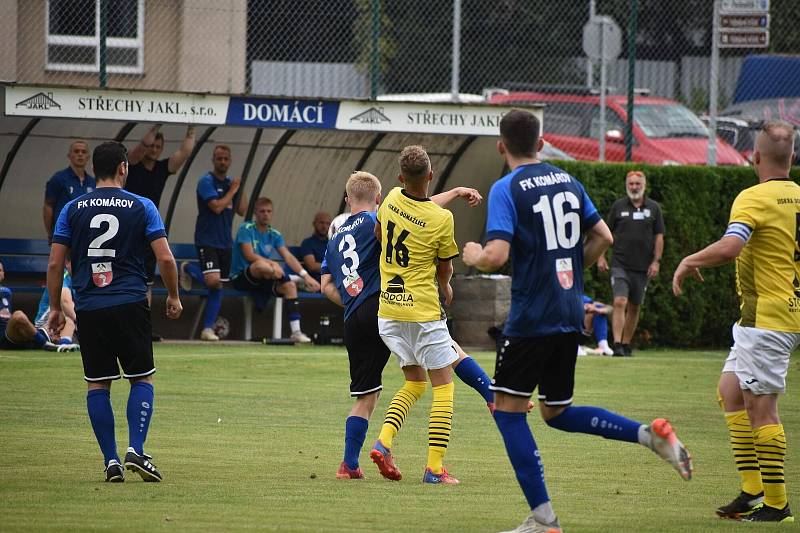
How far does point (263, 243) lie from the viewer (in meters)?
18.5

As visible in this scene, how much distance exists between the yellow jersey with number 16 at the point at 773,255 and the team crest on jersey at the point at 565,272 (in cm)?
112

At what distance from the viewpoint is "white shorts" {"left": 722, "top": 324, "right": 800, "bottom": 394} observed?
719 centimetres

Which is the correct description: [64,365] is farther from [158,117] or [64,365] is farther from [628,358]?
[628,358]

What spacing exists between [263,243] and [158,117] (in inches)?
105

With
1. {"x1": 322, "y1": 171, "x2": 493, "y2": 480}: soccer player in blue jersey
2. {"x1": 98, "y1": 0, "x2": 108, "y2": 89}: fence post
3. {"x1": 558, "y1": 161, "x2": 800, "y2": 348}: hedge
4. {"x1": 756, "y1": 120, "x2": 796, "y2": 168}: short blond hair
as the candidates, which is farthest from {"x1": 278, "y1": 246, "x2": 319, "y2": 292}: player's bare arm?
{"x1": 756, "y1": 120, "x2": 796, "y2": 168}: short blond hair

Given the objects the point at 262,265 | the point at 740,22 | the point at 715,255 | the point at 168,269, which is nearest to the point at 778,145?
the point at 715,255

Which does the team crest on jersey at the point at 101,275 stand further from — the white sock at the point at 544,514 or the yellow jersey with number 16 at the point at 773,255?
the yellow jersey with number 16 at the point at 773,255

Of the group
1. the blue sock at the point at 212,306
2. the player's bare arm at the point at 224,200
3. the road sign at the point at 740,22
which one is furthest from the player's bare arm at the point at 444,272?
the road sign at the point at 740,22

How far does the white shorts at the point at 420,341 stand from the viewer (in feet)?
27.3

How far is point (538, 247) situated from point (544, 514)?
1236 millimetres

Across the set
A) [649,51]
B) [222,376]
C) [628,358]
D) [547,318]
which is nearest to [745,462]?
[547,318]

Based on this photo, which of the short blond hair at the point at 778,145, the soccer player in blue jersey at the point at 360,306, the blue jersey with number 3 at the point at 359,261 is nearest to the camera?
the short blond hair at the point at 778,145

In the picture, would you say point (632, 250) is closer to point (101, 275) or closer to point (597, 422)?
point (101, 275)

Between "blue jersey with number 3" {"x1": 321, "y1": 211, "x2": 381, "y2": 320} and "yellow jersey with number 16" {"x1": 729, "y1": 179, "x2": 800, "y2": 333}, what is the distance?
7.80 ft
